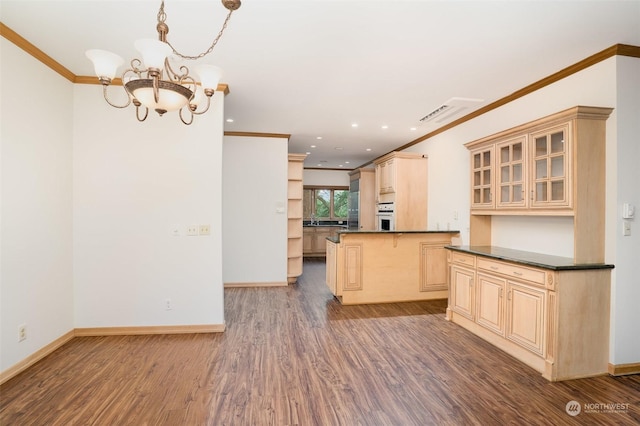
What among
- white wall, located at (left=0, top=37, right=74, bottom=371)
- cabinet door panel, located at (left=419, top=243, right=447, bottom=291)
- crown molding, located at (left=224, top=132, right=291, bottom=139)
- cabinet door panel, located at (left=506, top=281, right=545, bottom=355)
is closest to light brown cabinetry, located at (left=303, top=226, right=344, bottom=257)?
crown molding, located at (left=224, top=132, right=291, bottom=139)

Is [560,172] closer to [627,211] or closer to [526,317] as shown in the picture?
[627,211]

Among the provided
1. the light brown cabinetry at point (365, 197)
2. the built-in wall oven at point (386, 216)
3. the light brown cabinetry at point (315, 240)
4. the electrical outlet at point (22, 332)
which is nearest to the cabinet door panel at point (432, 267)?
the built-in wall oven at point (386, 216)

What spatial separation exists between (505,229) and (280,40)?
334 cm

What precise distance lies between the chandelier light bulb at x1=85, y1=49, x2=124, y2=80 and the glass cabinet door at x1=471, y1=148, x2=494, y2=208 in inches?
142

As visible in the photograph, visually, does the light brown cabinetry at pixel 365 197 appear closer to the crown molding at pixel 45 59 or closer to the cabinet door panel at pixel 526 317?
the crown molding at pixel 45 59

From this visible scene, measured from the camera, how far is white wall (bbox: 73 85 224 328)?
334 centimetres

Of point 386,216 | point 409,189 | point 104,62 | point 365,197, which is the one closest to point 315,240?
point 365,197

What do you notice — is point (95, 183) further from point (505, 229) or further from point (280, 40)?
point (505, 229)

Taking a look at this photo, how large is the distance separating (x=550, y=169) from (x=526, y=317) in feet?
4.43

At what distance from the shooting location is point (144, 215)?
11.3 ft

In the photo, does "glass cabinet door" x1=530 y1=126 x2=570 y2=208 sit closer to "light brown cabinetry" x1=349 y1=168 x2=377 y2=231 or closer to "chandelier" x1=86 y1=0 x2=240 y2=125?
"chandelier" x1=86 y1=0 x2=240 y2=125

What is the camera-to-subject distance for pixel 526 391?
2389 millimetres

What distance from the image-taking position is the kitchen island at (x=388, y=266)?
458 centimetres

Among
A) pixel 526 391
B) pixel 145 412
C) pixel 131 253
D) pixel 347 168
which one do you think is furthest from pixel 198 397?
pixel 347 168
